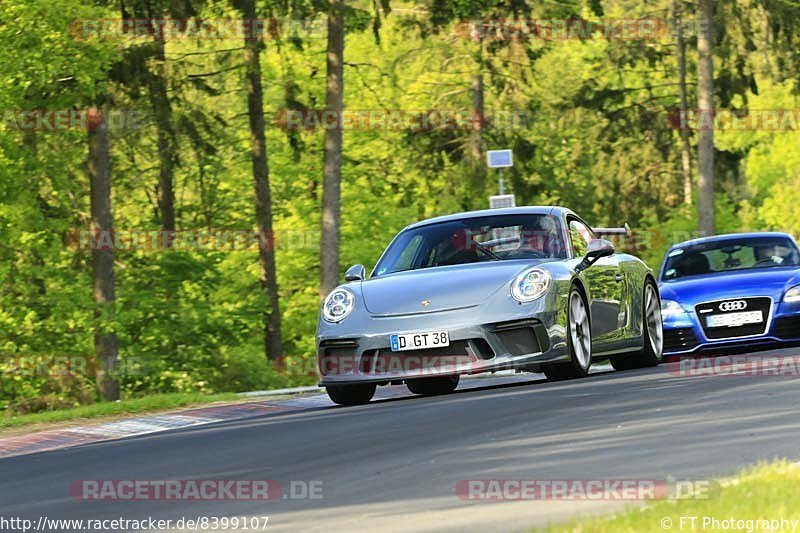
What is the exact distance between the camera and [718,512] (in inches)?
239

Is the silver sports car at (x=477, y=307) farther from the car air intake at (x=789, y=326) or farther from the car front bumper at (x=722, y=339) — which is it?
the car air intake at (x=789, y=326)

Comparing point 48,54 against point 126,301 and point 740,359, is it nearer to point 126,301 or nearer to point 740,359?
point 126,301

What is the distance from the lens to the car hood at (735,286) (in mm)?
17719

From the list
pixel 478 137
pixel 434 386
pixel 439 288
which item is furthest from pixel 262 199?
pixel 439 288

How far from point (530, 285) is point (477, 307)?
53cm

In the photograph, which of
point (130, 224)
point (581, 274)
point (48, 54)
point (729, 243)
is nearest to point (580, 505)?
point (581, 274)

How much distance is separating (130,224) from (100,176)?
1302 centimetres

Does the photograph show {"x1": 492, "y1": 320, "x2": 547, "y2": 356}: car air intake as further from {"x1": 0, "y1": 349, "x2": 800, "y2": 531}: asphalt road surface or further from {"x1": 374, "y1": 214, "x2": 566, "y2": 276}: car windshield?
{"x1": 374, "y1": 214, "x2": 566, "y2": 276}: car windshield

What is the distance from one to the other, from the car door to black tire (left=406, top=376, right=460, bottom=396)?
1.59 metres

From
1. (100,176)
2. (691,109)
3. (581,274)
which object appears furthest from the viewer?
(691,109)

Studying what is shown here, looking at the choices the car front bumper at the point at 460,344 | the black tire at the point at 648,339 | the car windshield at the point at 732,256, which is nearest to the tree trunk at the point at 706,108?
the car windshield at the point at 732,256

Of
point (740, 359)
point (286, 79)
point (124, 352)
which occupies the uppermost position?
point (286, 79)

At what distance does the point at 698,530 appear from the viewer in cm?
578

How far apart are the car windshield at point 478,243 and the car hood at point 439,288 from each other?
1.44 ft
